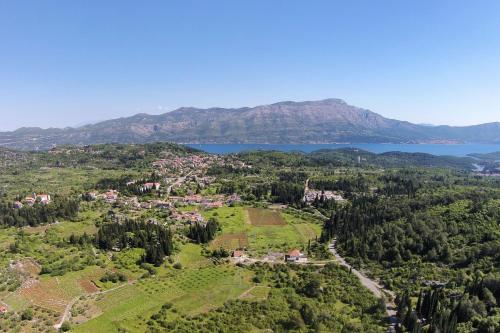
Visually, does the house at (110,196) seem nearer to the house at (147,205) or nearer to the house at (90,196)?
the house at (90,196)

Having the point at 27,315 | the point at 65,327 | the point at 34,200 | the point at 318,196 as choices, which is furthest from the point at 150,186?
the point at 65,327

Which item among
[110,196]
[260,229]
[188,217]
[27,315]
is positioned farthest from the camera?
[110,196]

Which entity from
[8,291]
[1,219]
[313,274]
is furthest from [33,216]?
[313,274]

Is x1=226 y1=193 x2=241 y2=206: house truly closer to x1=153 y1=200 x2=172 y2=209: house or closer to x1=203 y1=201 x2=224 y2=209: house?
x1=203 y1=201 x2=224 y2=209: house

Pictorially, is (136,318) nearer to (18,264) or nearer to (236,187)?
(18,264)

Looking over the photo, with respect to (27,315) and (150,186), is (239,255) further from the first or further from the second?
(150,186)

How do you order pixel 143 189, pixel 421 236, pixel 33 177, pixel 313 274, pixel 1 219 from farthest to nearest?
pixel 33 177 < pixel 143 189 < pixel 1 219 < pixel 421 236 < pixel 313 274
